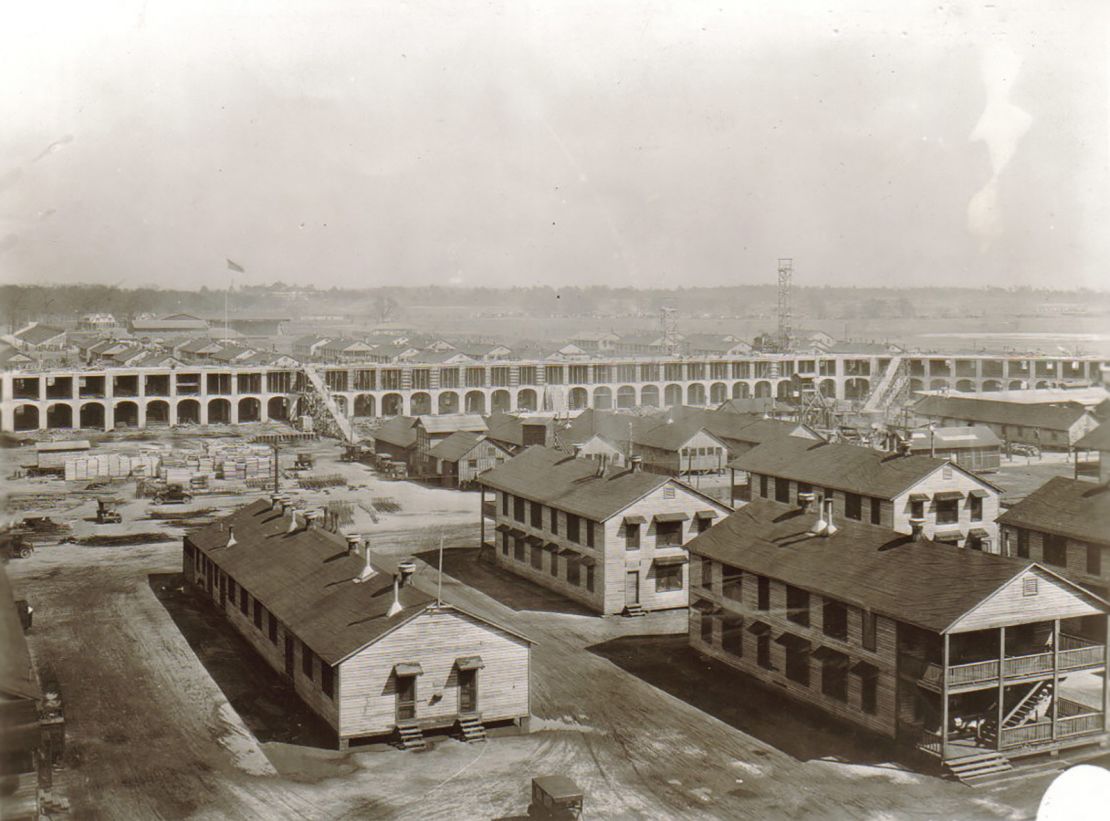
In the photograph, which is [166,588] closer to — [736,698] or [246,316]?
[736,698]

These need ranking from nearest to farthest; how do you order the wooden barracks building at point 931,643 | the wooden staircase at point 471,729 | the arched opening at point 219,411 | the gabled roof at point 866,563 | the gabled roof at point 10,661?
the gabled roof at point 10,661 < the wooden barracks building at point 931,643 < the gabled roof at point 866,563 < the wooden staircase at point 471,729 < the arched opening at point 219,411

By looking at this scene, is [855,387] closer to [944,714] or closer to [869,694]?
[869,694]

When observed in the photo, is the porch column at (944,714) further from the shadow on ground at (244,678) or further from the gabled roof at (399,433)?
the gabled roof at (399,433)

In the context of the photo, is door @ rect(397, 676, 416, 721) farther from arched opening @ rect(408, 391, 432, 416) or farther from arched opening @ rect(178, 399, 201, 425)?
arched opening @ rect(408, 391, 432, 416)

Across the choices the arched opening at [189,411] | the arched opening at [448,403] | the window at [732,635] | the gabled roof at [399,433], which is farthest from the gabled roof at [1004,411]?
the arched opening at [189,411]

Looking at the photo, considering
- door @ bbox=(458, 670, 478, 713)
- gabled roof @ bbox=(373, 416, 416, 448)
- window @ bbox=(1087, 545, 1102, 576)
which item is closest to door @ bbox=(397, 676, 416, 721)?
door @ bbox=(458, 670, 478, 713)

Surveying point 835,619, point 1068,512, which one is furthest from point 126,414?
point 835,619
